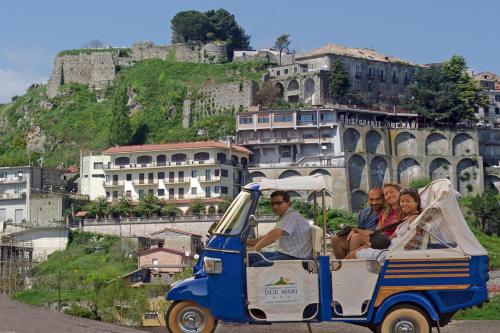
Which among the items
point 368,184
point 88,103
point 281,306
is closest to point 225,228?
point 281,306

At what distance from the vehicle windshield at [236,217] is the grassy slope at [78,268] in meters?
38.7

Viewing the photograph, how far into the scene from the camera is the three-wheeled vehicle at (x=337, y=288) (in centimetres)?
1102

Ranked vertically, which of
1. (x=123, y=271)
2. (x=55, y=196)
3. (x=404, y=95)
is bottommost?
(x=123, y=271)

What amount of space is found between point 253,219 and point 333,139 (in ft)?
222

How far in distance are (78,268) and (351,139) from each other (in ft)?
86.6

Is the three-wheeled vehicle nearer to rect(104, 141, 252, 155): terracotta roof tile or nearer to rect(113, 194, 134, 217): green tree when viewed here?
rect(113, 194, 134, 217): green tree

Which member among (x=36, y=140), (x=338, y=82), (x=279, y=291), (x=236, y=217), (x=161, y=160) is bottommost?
(x=279, y=291)

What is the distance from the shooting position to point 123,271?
2416 inches

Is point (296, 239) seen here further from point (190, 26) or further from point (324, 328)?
point (190, 26)

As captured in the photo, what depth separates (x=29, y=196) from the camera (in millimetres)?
77688

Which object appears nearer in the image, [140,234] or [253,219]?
[253,219]

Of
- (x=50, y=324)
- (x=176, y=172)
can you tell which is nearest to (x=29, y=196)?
(x=176, y=172)

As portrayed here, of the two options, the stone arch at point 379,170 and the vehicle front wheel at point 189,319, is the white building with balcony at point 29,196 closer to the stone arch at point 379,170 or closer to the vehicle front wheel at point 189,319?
the stone arch at point 379,170

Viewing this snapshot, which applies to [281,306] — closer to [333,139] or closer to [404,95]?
[333,139]
